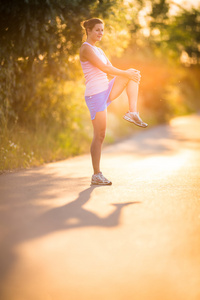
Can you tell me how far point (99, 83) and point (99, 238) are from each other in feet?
9.04

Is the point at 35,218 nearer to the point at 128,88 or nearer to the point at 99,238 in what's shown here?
the point at 99,238

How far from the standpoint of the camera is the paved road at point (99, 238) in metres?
3.03

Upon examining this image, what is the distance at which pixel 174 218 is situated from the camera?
468 centimetres

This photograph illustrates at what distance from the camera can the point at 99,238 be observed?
3.95m

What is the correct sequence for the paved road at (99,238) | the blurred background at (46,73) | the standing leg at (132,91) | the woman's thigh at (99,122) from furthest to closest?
the blurred background at (46,73) < the woman's thigh at (99,122) < the standing leg at (132,91) < the paved road at (99,238)

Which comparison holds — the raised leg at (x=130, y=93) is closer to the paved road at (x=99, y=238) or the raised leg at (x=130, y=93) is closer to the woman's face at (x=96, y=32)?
the woman's face at (x=96, y=32)

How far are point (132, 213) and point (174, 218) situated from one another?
0.42 meters

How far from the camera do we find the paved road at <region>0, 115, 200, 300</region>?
3029 millimetres

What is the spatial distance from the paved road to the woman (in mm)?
857

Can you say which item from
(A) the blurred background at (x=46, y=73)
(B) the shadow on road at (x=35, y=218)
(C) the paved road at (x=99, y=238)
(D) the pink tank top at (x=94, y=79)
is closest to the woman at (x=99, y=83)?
(D) the pink tank top at (x=94, y=79)

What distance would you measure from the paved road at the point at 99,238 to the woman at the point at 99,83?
0.86m

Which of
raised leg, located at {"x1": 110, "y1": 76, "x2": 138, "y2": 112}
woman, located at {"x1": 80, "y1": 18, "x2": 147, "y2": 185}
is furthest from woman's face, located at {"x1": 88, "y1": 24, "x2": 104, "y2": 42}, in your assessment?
raised leg, located at {"x1": 110, "y1": 76, "x2": 138, "y2": 112}

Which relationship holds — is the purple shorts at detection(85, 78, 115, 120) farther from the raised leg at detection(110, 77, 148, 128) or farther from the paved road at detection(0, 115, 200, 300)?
the paved road at detection(0, 115, 200, 300)

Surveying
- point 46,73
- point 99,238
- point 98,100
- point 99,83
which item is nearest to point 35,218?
point 99,238
